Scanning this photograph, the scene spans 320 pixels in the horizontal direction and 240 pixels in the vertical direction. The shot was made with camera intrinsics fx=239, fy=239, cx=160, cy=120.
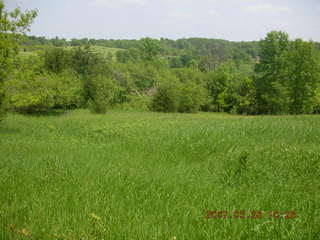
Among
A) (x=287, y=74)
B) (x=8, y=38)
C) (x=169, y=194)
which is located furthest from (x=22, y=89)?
(x=287, y=74)

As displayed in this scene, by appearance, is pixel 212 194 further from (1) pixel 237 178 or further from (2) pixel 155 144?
(2) pixel 155 144

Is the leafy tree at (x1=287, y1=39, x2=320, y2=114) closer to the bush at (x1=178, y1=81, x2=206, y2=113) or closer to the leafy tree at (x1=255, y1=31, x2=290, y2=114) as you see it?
the leafy tree at (x1=255, y1=31, x2=290, y2=114)

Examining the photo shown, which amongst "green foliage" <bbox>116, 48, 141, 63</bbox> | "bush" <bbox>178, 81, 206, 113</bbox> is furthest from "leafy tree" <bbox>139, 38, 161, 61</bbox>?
"bush" <bbox>178, 81, 206, 113</bbox>

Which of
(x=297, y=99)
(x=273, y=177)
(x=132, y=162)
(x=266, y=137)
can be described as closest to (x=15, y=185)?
(x=132, y=162)

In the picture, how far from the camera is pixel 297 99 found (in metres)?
39.1


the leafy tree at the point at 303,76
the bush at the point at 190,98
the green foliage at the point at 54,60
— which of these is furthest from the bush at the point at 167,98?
the leafy tree at the point at 303,76

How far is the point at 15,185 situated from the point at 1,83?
349 inches

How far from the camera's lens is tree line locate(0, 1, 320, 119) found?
13000mm
